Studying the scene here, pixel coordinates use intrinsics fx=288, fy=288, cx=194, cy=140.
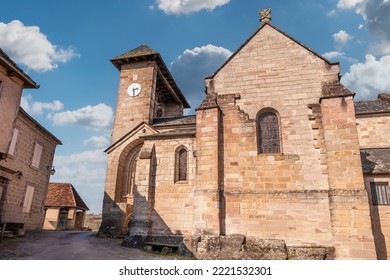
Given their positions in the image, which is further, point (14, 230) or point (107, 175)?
point (107, 175)

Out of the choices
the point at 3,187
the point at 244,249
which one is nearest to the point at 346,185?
the point at 244,249

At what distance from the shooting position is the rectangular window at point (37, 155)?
56.7ft

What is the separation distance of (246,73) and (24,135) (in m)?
12.6

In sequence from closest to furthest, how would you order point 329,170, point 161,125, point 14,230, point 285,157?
point 329,170 → point 285,157 → point 14,230 → point 161,125

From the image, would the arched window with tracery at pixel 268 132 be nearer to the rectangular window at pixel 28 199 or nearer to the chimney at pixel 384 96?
the chimney at pixel 384 96

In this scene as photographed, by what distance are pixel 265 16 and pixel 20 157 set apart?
14.7 m

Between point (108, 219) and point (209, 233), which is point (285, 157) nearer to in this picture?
point (209, 233)

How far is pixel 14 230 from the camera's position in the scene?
1445cm

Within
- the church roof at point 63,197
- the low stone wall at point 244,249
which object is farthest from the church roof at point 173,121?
the church roof at point 63,197

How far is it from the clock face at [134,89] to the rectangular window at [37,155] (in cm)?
671

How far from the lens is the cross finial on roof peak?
13.1m

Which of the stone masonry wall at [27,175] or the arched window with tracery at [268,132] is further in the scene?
the stone masonry wall at [27,175]

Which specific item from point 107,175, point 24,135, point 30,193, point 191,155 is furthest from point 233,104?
point 30,193

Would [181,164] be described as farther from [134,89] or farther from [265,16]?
[134,89]
